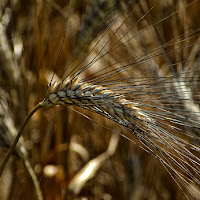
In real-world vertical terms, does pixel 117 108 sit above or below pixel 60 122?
above

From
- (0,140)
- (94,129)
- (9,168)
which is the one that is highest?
(94,129)

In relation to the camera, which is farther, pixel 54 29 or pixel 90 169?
pixel 54 29

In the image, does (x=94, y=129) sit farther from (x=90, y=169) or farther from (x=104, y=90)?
(x=104, y=90)

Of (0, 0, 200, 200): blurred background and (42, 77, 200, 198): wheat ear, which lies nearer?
(42, 77, 200, 198): wheat ear

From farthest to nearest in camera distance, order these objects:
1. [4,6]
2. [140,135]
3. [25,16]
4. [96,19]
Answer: [25,16] → [4,6] → [96,19] → [140,135]

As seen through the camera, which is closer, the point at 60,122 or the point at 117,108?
the point at 117,108

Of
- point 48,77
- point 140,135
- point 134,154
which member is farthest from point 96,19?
point 134,154

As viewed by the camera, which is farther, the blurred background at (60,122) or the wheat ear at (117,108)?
the blurred background at (60,122)

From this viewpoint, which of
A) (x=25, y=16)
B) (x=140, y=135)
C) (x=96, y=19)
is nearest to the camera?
(x=140, y=135)
